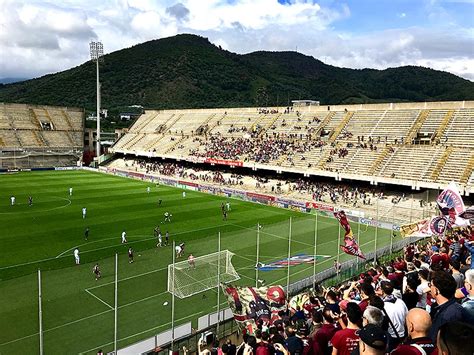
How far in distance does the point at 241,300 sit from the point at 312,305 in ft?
13.9

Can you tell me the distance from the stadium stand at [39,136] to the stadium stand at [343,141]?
33.7ft

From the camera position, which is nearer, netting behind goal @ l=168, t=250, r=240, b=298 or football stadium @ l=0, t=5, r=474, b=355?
football stadium @ l=0, t=5, r=474, b=355

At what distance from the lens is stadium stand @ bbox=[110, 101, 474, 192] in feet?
144

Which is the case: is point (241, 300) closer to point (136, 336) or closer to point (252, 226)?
point (136, 336)

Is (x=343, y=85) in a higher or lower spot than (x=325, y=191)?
higher

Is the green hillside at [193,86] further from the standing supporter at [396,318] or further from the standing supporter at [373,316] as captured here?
the standing supporter at [373,316]

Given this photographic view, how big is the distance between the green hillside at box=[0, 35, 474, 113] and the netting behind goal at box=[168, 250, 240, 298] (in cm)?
12801

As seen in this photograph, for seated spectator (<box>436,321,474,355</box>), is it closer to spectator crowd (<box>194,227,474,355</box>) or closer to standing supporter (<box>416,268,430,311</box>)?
spectator crowd (<box>194,227,474,355</box>)

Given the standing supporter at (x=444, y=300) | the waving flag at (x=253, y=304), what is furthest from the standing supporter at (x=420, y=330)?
the waving flag at (x=253, y=304)

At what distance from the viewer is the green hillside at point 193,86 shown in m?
150

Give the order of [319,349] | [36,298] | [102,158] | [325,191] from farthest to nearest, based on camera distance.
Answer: [102,158] < [325,191] < [36,298] < [319,349]

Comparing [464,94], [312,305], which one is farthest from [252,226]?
[464,94]

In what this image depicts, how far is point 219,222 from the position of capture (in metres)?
36.0

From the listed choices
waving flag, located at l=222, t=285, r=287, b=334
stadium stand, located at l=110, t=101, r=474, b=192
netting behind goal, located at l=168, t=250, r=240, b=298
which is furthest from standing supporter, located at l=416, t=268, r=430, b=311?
stadium stand, located at l=110, t=101, r=474, b=192
